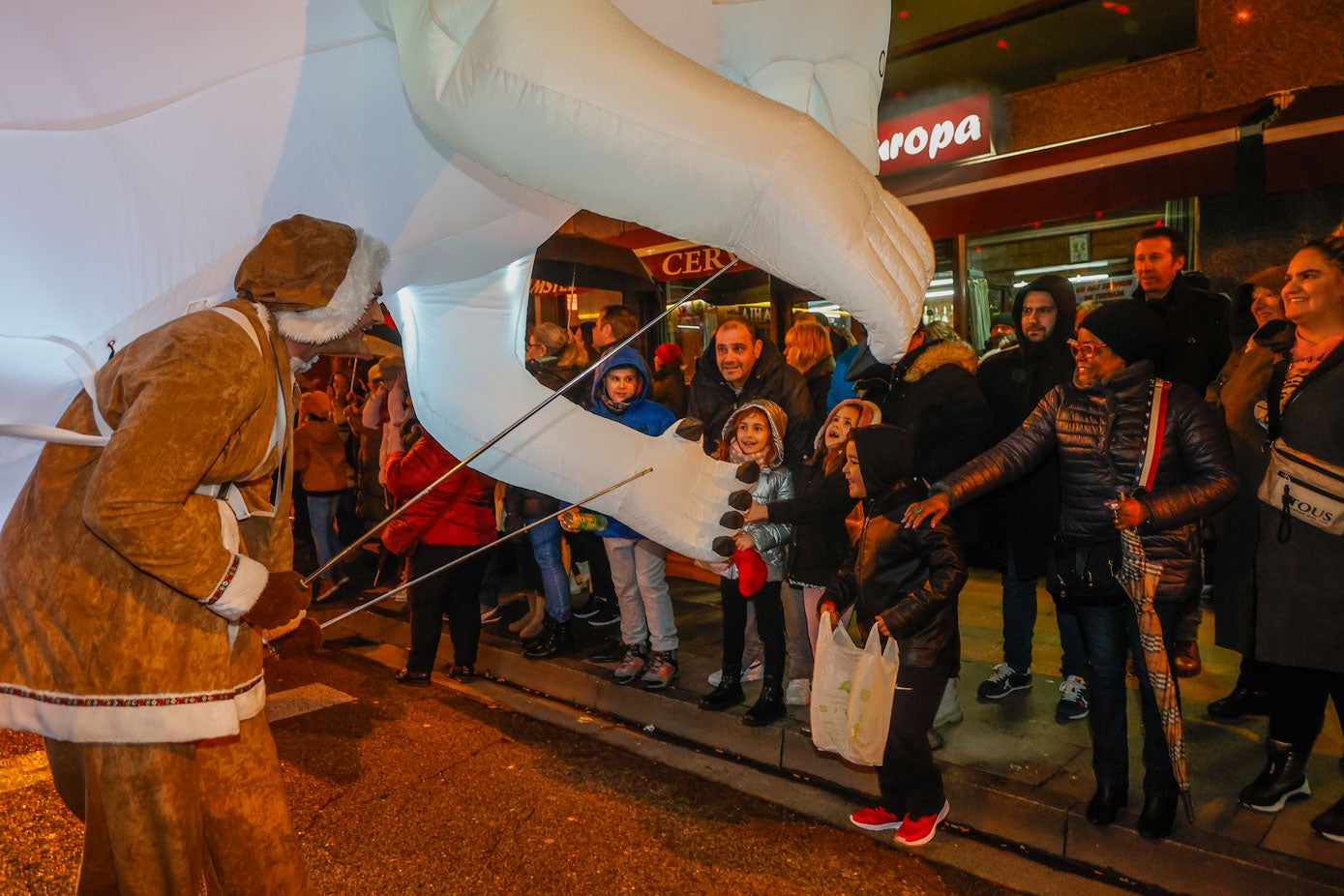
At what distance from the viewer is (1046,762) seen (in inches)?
162

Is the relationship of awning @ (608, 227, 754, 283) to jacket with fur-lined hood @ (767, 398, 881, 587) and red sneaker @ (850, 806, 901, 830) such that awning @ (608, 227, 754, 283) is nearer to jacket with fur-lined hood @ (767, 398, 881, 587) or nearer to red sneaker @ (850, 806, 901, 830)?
jacket with fur-lined hood @ (767, 398, 881, 587)

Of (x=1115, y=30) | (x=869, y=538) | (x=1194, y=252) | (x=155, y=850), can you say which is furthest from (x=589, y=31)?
(x=1115, y=30)

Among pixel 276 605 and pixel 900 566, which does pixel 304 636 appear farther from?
pixel 900 566

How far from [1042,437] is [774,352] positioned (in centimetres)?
170

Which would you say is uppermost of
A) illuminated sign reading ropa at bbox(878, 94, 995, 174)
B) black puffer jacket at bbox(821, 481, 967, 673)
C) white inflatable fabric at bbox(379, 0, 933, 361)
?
illuminated sign reading ropa at bbox(878, 94, 995, 174)

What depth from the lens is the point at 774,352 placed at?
16.7 feet

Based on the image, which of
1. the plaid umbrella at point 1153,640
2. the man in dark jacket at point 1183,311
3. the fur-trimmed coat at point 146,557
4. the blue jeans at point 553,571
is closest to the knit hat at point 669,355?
the blue jeans at point 553,571

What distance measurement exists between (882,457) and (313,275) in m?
2.28

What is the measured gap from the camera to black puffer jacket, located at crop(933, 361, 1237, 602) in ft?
10.8

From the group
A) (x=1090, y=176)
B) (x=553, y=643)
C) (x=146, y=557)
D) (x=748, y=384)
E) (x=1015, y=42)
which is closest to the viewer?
(x=146, y=557)

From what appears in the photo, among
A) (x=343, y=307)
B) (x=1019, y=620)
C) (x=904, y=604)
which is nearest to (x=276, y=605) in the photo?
(x=343, y=307)

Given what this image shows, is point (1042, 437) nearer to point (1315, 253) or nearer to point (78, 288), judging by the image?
point (1315, 253)

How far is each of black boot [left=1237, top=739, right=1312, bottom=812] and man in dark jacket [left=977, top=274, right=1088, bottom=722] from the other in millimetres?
947

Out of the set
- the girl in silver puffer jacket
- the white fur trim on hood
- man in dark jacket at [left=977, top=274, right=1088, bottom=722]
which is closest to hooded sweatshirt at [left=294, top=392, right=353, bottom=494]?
the girl in silver puffer jacket
